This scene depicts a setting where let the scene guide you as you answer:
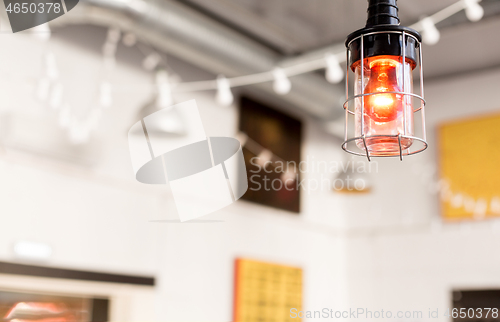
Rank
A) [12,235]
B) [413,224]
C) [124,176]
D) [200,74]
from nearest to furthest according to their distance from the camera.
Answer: [12,235] < [124,176] < [200,74] < [413,224]

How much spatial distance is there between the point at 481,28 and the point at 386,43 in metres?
3.41

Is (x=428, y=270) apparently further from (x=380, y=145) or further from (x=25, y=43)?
(x=380, y=145)

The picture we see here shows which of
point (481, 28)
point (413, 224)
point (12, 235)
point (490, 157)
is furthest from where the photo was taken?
point (413, 224)

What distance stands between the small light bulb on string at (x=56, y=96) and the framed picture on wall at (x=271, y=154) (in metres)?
1.60

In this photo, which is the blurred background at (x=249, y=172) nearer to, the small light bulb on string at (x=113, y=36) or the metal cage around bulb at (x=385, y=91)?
the small light bulb on string at (x=113, y=36)

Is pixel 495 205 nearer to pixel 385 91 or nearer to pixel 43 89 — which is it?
pixel 43 89

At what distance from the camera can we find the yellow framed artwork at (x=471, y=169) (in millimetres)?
4500

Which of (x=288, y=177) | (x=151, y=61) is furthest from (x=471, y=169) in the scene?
(x=151, y=61)

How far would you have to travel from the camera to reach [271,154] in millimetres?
4668

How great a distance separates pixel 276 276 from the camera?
4496 mm

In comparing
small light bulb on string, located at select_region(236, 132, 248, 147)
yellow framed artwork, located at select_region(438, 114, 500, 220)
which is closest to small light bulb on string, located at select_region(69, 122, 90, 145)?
small light bulb on string, located at select_region(236, 132, 248, 147)

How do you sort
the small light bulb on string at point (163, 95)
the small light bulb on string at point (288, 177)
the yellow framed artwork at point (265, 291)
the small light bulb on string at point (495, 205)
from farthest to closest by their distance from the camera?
the small light bulb on string at point (288, 177) → the small light bulb on string at point (495, 205) → the yellow framed artwork at point (265, 291) → the small light bulb on string at point (163, 95)

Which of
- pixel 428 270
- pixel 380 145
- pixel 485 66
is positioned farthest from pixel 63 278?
pixel 485 66

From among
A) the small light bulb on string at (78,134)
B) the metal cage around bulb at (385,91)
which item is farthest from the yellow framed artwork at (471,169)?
the metal cage around bulb at (385,91)
